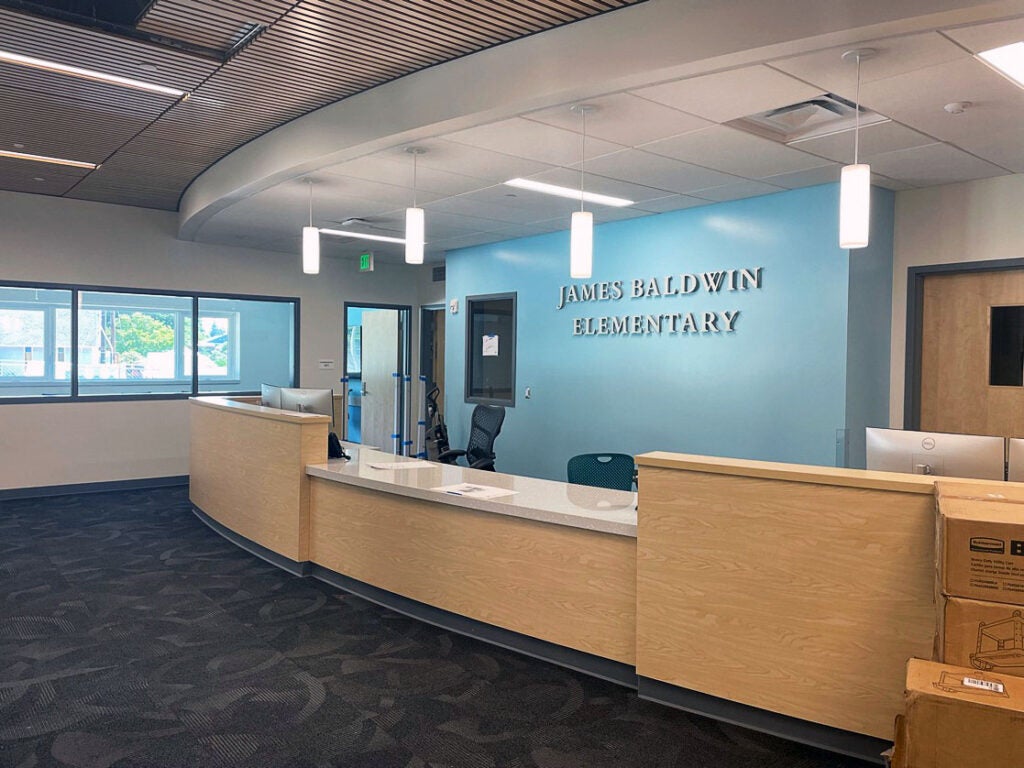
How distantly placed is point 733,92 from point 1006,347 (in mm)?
2912

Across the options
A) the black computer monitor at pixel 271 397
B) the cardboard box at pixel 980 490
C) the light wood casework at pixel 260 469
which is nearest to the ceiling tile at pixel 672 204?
the light wood casework at pixel 260 469

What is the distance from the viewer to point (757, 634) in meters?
2.71

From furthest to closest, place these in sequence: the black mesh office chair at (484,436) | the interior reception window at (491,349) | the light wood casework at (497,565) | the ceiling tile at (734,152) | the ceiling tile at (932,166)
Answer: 1. the interior reception window at (491,349)
2. the black mesh office chair at (484,436)
3. the ceiling tile at (932,166)
4. the ceiling tile at (734,152)
5. the light wood casework at (497,565)

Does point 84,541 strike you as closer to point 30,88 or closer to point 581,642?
point 30,88

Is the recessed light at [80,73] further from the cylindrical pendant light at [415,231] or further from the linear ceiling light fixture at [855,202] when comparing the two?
the linear ceiling light fixture at [855,202]

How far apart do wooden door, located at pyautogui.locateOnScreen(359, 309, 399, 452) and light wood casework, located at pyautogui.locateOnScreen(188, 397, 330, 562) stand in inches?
91.6

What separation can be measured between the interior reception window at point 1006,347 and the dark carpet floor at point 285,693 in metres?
3.35

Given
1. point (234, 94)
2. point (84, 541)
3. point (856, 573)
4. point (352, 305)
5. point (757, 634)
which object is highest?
point (234, 94)

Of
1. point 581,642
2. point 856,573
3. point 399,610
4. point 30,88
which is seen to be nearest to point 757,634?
point 856,573

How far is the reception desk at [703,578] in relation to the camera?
2.49 meters

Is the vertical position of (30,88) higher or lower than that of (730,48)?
higher

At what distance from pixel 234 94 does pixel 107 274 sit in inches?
164

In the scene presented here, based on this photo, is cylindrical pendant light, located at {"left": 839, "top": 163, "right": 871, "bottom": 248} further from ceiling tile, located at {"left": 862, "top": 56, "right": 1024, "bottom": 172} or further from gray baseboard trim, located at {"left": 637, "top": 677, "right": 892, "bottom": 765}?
gray baseboard trim, located at {"left": 637, "top": 677, "right": 892, "bottom": 765}

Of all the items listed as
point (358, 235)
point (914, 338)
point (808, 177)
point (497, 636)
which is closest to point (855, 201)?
point (808, 177)
